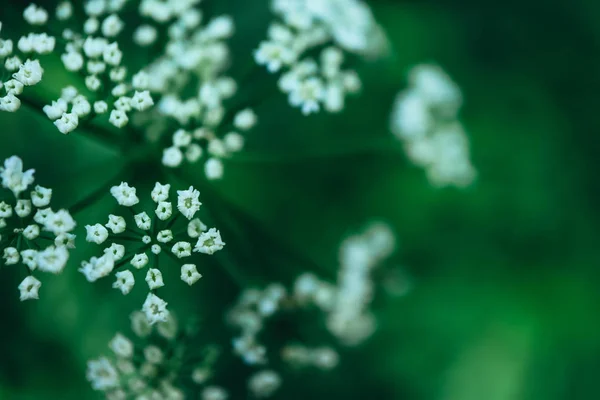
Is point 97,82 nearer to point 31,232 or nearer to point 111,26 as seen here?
point 111,26

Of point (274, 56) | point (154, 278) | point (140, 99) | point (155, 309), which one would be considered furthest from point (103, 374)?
point (274, 56)

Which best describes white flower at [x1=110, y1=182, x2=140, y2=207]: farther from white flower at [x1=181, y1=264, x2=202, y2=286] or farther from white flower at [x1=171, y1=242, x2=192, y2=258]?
white flower at [x1=181, y1=264, x2=202, y2=286]

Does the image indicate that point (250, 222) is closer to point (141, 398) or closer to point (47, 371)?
point (141, 398)

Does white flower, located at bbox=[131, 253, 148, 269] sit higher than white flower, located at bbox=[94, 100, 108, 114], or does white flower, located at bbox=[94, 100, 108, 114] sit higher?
white flower, located at bbox=[94, 100, 108, 114]

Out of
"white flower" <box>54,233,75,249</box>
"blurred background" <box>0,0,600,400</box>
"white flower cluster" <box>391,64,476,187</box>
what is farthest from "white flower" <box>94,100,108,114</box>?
"white flower cluster" <box>391,64,476,187</box>

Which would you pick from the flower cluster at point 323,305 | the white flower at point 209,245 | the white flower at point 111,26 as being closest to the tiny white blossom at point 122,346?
the flower cluster at point 323,305

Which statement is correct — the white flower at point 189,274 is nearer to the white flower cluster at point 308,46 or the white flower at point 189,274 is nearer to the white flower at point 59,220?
the white flower at point 59,220
